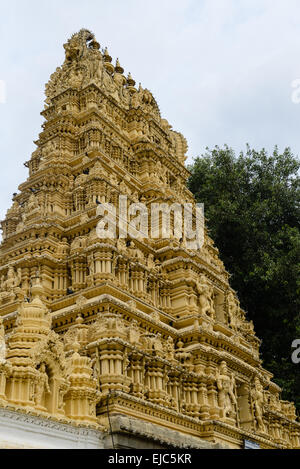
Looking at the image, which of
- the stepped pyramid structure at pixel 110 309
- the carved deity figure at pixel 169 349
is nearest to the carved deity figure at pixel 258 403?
the stepped pyramid structure at pixel 110 309

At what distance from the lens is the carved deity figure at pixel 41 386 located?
35.2 feet

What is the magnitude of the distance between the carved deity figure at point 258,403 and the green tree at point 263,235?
7.18 metres

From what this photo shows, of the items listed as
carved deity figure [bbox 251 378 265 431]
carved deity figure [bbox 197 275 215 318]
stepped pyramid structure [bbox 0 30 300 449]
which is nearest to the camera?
stepped pyramid structure [bbox 0 30 300 449]

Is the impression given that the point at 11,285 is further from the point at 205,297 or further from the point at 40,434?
the point at 40,434

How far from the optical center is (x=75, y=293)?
16047 millimetres

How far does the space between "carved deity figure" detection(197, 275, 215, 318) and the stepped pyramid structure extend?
0.19ft

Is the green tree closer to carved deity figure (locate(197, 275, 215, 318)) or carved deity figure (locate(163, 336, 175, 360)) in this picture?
carved deity figure (locate(197, 275, 215, 318))

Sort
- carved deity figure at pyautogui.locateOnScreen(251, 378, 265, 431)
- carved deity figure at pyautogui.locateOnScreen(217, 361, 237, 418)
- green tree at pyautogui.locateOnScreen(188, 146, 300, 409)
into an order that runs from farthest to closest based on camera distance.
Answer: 1. green tree at pyautogui.locateOnScreen(188, 146, 300, 409)
2. carved deity figure at pyautogui.locateOnScreen(251, 378, 265, 431)
3. carved deity figure at pyautogui.locateOnScreen(217, 361, 237, 418)

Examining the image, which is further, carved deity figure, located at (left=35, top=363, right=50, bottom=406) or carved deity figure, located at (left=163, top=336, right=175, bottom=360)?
carved deity figure, located at (left=163, top=336, right=175, bottom=360)

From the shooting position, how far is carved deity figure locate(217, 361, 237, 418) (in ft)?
52.9

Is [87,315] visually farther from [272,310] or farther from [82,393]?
[272,310]

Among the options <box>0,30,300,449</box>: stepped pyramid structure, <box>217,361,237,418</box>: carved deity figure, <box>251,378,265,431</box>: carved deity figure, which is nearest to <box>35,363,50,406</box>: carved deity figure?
<box>0,30,300,449</box>: stepped pyramid structure
